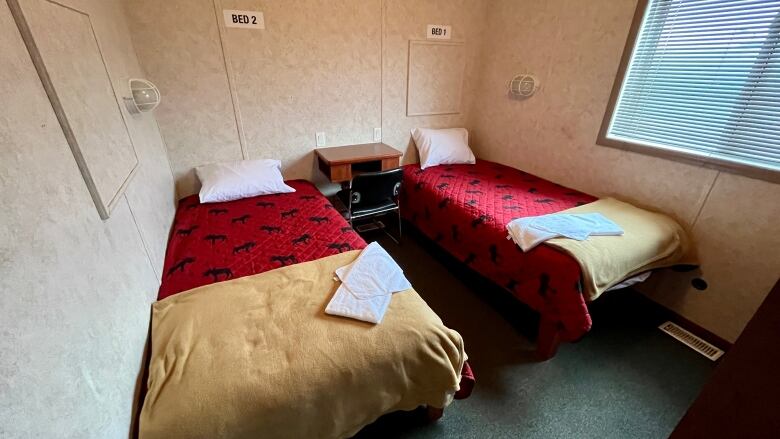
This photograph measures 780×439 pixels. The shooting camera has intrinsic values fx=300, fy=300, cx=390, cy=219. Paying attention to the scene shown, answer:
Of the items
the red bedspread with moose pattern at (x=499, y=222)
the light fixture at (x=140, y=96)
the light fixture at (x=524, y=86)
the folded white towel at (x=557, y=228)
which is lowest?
the red bedspread with moose pattern at (x=499, y=222)

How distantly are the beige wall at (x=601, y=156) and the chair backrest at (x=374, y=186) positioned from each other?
137 cm

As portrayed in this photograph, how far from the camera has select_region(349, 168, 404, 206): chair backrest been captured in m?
2.22

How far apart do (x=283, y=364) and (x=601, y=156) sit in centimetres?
252

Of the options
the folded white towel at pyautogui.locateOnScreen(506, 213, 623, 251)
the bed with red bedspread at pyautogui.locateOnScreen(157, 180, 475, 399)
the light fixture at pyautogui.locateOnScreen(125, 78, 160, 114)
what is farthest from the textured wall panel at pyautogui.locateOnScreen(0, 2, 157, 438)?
the folded white towel at pyautogui.locateOnScreen(506, 213, 623, 251)

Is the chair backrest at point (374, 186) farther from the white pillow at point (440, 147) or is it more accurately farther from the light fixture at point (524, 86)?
the light fixture at point (524, 86)

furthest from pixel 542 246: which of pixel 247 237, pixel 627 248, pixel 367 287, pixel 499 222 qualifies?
pixel 247 237

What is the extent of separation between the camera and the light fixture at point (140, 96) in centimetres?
159

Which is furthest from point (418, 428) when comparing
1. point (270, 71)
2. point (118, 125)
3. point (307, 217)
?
point (270, 71)

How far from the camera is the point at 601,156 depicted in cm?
227

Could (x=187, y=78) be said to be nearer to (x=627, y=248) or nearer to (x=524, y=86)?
(x=524, y=86)

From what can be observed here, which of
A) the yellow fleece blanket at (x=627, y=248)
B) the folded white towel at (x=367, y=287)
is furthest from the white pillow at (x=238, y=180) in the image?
the yellow fleece blanket at (x=627, y=248)

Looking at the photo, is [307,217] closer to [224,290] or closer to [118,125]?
[224,290]

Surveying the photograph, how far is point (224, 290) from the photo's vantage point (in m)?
1.31

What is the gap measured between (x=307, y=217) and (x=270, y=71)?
4.09 ft
